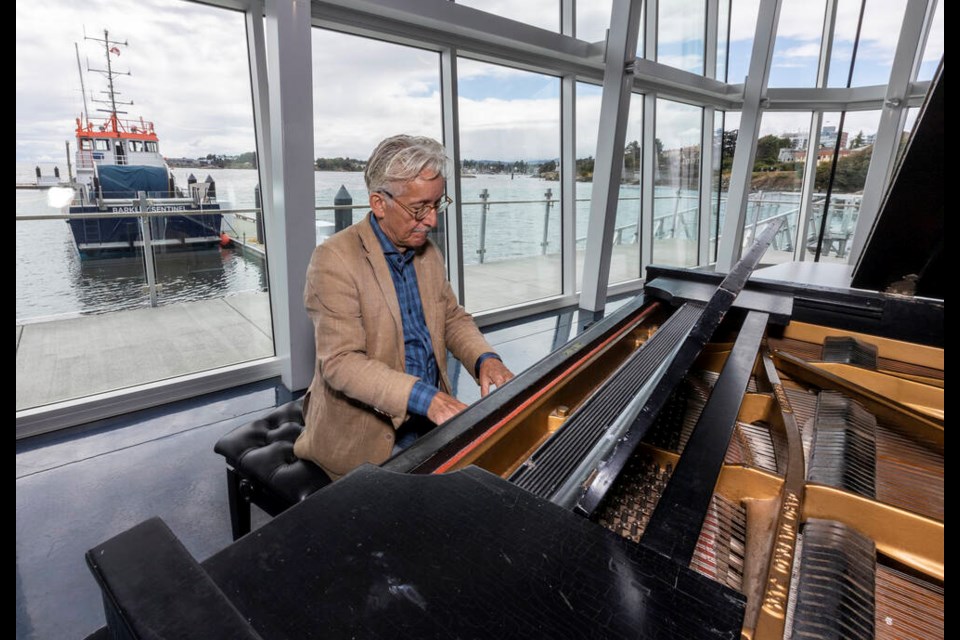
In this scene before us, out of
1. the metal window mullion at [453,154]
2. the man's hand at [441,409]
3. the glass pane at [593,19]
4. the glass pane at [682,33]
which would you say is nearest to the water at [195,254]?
the metal window mullion at [453,154]

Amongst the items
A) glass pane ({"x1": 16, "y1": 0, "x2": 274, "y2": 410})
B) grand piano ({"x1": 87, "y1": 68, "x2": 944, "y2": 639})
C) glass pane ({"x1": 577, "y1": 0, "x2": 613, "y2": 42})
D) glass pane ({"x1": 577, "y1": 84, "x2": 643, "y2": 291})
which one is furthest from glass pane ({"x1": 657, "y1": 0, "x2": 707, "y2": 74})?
grand piano ({"x1": 87, "y1": 68, "x2": 944, "y2": 639})

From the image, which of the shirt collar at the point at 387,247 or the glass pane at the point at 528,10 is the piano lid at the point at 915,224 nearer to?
the shirt collar at the point at 387,247

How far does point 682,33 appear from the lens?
7.14m

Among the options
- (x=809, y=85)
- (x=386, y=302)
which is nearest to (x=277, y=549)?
(x=386, y=302)

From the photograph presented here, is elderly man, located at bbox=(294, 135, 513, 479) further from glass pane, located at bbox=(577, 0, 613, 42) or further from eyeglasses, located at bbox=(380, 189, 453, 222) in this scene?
glass pane, located at bbox=(577, 0, 613, 42)

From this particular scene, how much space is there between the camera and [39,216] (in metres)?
3.16

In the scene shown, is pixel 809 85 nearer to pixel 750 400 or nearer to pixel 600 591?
pixel 750 400

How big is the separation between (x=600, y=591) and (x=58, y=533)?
2690 mm

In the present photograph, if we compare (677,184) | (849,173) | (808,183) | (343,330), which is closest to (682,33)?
(677,184)

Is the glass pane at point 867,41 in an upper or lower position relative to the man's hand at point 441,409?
upper

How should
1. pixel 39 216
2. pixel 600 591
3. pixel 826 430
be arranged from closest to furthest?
pixel 600 591 < pixel 826 430 < pixel 39 216

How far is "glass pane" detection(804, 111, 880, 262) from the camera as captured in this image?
25.8 ft

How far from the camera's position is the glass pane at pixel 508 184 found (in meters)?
5.05

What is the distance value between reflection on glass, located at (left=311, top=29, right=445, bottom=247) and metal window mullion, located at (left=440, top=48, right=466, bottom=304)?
0.07 metres
